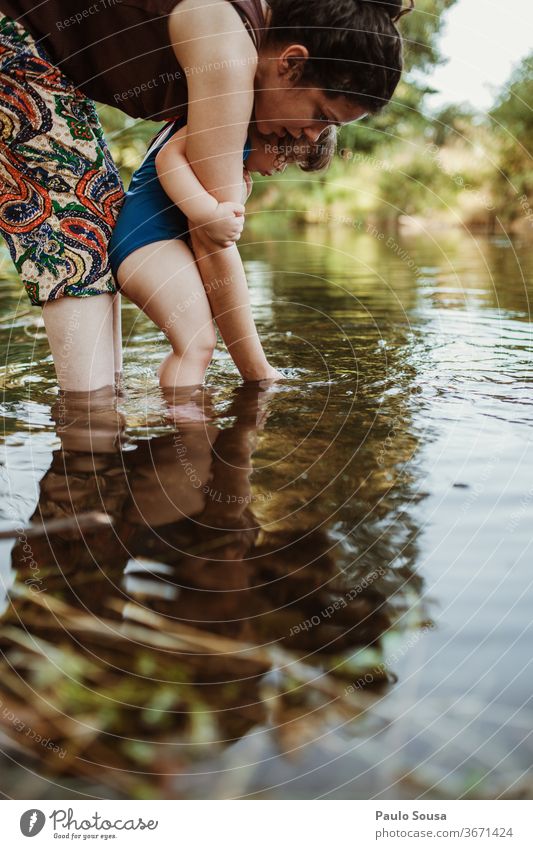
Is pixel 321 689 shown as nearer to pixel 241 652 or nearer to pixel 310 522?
pixel 241 652

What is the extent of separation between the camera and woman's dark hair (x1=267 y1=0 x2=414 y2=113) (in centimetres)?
181

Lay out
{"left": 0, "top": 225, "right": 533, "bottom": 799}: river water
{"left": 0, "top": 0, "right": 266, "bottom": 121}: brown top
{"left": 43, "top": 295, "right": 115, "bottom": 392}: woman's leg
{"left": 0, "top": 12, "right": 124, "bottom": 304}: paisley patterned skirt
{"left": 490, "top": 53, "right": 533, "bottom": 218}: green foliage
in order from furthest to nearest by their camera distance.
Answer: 1. {"left": 490, "top": 53, "right": 533, "bottom": 218}: green foliage
2. {"left": 43, "top": 295, "right": 115, "bottom": 392}: woman's leg
3. {"left": 0, "top": 12, "right": 124, "bottom": 304}: paisley patterned skirt
4. {"left": 0, "top": 0, "right": 266, "bottom": 121}: brown top
5. {"left": 0, "top": 225, "right": 533, "bottom": 799}: river water

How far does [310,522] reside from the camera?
133cm

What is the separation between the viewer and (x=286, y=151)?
89.0 inches

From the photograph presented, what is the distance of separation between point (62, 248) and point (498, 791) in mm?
1664

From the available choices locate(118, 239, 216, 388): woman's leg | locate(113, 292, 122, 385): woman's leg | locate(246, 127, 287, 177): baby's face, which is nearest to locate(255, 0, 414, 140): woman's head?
locate(246, 127, 287, 177): baby's face

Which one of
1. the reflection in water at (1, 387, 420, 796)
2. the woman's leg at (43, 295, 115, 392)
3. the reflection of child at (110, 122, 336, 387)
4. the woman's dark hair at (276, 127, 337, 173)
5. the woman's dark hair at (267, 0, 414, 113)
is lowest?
the reflection in water at (1, 387, 420, 796)

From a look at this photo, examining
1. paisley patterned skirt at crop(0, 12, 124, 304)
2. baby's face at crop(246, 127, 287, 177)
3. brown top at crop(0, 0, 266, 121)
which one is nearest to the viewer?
brown top at crop(0, 0, 266, 121)

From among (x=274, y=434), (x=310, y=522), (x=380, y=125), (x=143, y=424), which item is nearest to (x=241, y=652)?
(x=310, y=522)

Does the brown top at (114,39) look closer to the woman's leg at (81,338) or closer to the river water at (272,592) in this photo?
the woman's leg at (81,338)

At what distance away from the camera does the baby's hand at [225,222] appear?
197 centimetres

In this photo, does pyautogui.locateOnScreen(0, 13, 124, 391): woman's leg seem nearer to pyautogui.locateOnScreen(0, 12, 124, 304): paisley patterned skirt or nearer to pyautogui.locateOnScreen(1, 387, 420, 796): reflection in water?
pyautogui.locateOnScreen(0, 12, 124, 304): paisley patterned skirt

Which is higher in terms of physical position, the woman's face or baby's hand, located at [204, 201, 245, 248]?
the woman's face

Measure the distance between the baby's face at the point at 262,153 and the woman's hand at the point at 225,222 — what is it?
0.29m
